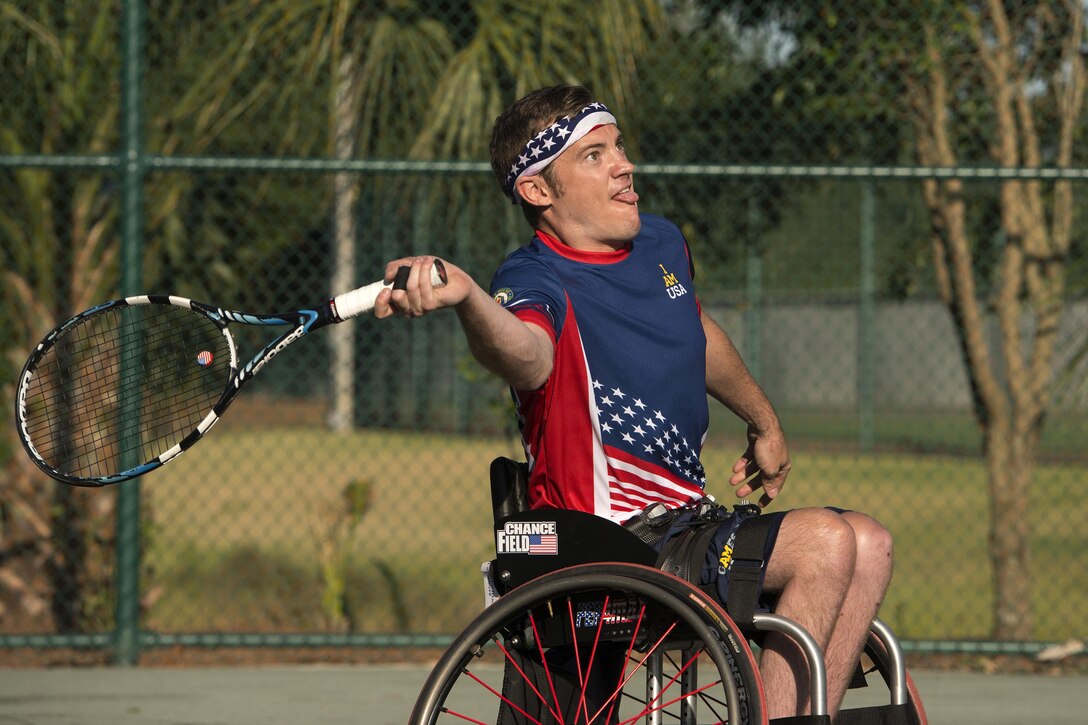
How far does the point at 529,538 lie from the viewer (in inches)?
106

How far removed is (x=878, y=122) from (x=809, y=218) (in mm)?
4402

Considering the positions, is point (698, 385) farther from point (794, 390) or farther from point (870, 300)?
point (794, 390)

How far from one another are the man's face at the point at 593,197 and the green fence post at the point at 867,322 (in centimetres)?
419

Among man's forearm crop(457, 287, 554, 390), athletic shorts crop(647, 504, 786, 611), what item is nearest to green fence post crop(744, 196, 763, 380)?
athletic shorts crop(647, 504, 786, 611)

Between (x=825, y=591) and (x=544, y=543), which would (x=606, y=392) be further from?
(x=825, y=591)

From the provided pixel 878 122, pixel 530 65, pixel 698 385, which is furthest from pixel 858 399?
pixel 698 385

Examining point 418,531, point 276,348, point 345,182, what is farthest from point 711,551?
point 418,531

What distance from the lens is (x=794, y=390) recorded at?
12.6 meters

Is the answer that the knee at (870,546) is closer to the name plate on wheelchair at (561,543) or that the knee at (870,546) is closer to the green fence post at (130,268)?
the name plate on wheelchair at (561,543)

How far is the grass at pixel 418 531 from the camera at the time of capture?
721 cm

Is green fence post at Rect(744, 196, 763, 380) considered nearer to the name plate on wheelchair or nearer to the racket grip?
the name plate on wheelchair

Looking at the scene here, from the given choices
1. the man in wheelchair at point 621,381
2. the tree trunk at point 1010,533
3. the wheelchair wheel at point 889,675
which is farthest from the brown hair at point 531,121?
the tree trunk at point 1010,533

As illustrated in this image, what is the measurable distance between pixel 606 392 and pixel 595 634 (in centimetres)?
45

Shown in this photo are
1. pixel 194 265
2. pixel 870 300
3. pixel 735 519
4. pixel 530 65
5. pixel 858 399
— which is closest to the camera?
pixel 735 519
